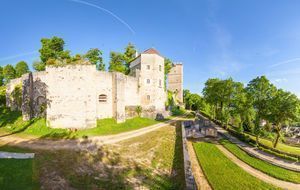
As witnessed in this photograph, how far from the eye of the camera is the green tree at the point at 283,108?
14737 millimetres

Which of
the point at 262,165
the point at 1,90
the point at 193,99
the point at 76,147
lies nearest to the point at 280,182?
the point at 262,165

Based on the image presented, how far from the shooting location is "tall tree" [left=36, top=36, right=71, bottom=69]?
3266cm

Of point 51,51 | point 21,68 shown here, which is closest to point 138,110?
point 51,51

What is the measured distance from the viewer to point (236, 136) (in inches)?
824

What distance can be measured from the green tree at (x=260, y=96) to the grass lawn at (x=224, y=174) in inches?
250

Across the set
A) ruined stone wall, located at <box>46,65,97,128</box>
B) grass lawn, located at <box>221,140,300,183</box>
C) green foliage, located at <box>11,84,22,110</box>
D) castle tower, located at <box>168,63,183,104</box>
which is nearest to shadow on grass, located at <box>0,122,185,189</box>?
grass lawn, located at <box>221,140,300,183</box>

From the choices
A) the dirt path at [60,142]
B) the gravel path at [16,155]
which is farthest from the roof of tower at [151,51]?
the gravel path at [16,155]

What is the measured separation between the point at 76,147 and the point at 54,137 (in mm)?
3894

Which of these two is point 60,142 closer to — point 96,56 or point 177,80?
point 96,56

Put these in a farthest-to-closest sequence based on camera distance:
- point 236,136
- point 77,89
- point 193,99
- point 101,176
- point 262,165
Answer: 1. point 193,99
2. point 236,136
3. point 77,89
4. point 262,165
5. point 101,176

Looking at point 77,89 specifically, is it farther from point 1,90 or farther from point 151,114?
point 1,90

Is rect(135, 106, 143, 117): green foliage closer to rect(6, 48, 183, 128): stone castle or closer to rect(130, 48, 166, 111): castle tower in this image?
rect(6, 48, 183, 128): stone castle

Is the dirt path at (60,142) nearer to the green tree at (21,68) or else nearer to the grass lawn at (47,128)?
the grass lawn at (47,128)

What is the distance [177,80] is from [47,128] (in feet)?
148
